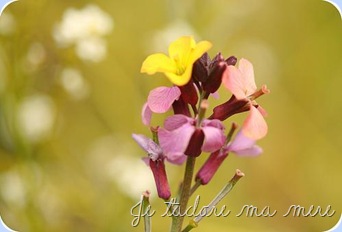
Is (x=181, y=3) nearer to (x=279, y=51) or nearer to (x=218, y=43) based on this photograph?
(x=218, y=43)

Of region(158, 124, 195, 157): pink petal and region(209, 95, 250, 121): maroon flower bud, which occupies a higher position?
region(209, 95, 250, 121): maroon flower bud

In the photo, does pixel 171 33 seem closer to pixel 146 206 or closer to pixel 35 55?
pixel 35 55

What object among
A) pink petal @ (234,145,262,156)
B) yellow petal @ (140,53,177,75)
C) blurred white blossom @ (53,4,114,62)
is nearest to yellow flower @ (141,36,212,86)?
yellow petal @ (140,53,177,75)

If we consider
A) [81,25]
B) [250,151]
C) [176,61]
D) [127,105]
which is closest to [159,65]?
[176,61]

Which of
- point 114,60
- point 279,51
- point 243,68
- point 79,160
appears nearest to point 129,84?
point 114,60

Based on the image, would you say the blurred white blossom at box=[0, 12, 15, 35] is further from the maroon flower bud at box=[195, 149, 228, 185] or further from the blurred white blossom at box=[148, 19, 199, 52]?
the maroon flower bud at box=[195, 149, 228, 185]
